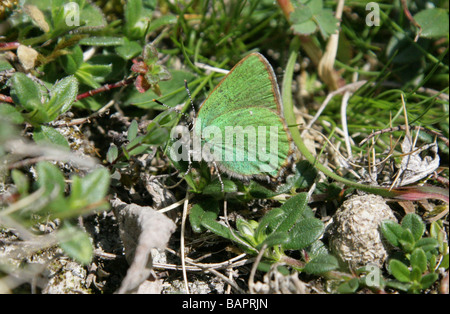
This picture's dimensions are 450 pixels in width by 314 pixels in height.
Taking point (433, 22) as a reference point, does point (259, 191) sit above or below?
below

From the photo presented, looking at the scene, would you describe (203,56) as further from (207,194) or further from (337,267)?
(337,267)

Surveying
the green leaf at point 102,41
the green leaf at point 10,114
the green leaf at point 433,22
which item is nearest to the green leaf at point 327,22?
the green leaf at point 433,22

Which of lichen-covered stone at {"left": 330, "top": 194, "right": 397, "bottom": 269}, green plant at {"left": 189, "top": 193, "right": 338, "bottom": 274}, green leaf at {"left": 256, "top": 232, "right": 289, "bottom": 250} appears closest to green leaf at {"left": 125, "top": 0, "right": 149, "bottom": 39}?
green plant at {"left": 189, "top": 193, "right": 338, "bottom": 274}

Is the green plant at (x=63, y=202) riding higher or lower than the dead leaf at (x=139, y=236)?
higher

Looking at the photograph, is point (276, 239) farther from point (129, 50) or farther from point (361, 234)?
point (129, 50)

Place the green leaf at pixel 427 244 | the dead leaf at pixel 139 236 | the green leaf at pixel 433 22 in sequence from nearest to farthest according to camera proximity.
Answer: the dead leaf at pixel 139 236 → the green leaf at pixel 427 244 → the green leaf at pixel 433 22

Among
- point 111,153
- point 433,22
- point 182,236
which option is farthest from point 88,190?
point 433,22

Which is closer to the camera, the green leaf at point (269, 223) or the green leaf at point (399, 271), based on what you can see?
the green leaf at point (399, 271)

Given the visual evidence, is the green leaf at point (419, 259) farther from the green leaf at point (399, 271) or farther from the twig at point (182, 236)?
the twig at point (182, 236)
